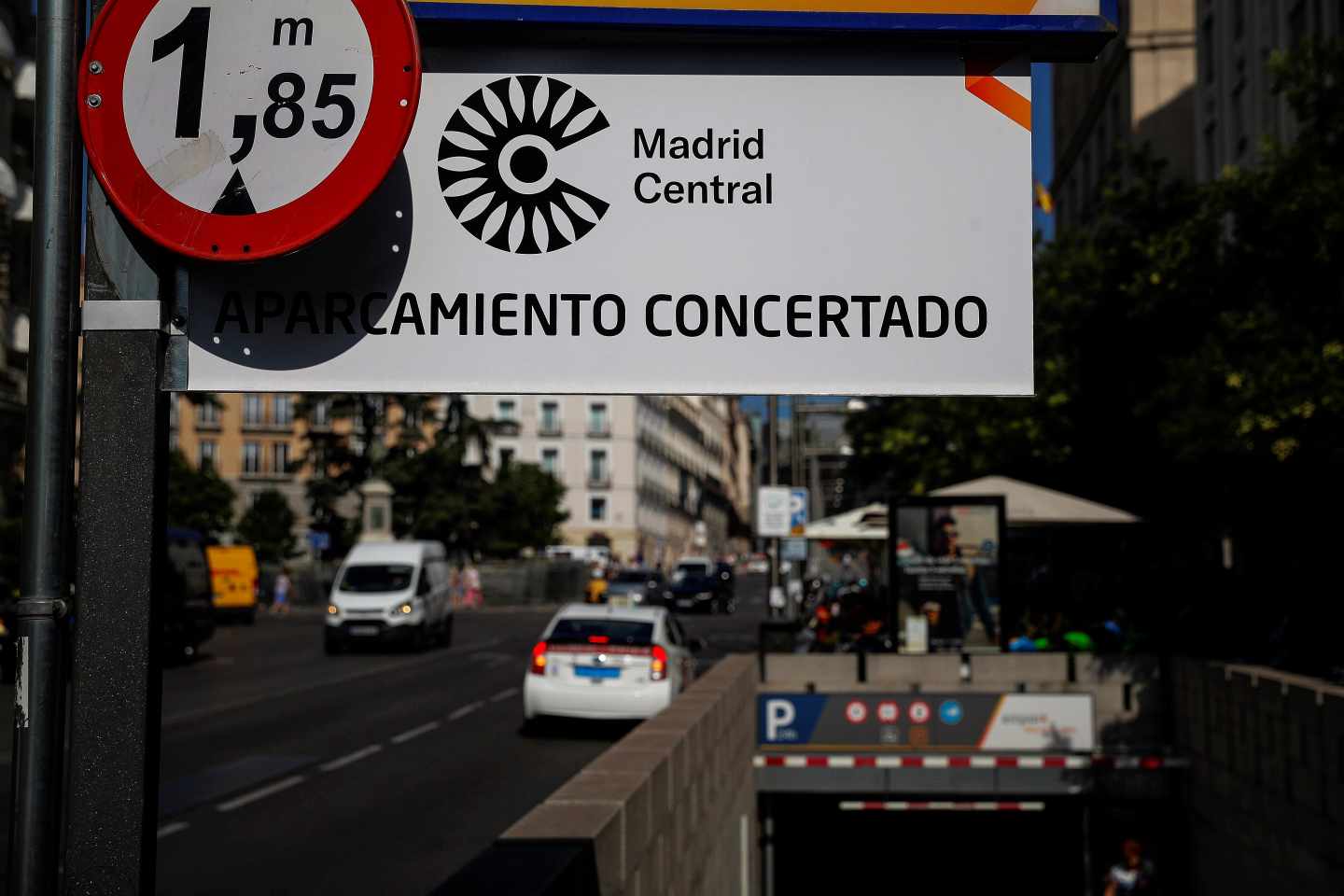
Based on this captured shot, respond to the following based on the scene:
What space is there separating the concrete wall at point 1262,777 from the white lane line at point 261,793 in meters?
8.52

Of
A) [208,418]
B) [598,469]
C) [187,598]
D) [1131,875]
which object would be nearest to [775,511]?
[187,598]

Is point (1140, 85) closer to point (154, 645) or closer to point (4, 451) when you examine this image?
point (4, 451)

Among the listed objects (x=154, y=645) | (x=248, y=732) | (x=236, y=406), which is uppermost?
(x=236, y=406)

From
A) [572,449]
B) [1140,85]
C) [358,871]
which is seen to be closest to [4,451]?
[358,871]

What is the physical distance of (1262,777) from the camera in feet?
43.9

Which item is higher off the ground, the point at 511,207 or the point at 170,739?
the point at 511,207

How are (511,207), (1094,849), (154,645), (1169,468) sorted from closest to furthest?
(154,645), (511,207), (1094,849), (1169,468)

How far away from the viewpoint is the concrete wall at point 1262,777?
11500 mm

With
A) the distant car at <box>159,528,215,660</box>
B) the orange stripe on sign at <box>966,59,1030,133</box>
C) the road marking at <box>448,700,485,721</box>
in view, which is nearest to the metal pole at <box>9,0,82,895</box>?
the orange stripe on sign at <box>966,59,1030,133</box>

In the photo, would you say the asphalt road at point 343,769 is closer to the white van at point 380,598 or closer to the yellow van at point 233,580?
the white van at point 380,598

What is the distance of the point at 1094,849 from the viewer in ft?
60.0

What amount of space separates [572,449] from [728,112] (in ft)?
315

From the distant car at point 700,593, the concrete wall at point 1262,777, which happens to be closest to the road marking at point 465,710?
the concrete wall at point 1262,777

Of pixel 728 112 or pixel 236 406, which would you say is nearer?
pixel 728 112
